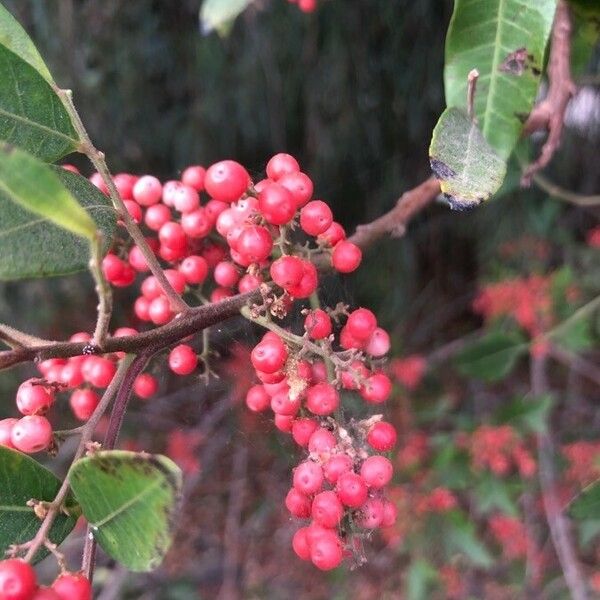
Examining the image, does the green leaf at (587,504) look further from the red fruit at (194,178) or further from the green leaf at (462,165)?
the red fruit at (194,178)

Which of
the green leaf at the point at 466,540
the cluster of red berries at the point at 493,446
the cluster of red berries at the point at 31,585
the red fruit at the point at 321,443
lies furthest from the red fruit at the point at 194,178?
the green leaf at the point at 466,540

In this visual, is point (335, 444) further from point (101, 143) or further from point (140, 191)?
point (101, 143)

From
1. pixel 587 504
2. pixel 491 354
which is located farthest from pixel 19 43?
pixel 491 354

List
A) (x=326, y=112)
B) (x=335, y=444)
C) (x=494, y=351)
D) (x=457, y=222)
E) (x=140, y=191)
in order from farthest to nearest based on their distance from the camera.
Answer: (x=457, y=222)
(x=326, y=112)
(x=494, y=351)
(x=140, y=191)
(x=335, y=444)

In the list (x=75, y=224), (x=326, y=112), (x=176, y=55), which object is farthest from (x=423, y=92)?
(x=75, y=224)

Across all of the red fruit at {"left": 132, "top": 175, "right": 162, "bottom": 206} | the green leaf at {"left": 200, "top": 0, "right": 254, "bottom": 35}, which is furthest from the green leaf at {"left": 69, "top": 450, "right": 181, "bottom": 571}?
the green leaf at {"left": 200, "top": 0, "right": 254, "bottom": 35}

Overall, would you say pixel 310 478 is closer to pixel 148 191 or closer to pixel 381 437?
pixel 381 437

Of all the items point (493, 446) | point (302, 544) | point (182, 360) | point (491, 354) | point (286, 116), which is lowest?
point (493, 446)
